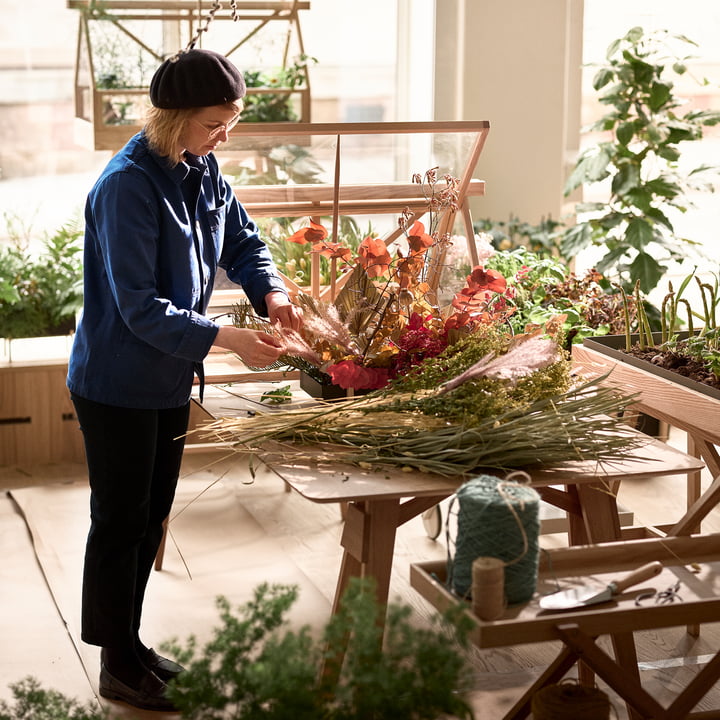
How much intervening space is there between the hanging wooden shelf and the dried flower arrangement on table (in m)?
2.12

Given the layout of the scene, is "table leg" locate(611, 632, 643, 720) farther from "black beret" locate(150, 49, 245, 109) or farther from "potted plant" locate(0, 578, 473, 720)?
"black beret" locate(150, 49, 245, 109)

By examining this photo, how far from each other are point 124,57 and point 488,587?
11.6ft

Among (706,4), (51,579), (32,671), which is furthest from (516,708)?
(706,4)

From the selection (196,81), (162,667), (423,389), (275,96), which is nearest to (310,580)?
(162,667)

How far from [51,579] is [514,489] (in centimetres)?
225

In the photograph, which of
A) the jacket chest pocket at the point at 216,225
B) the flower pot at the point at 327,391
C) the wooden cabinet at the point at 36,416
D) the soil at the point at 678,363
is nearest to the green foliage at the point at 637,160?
the soil at the point at 678,363

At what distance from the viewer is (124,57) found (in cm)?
463

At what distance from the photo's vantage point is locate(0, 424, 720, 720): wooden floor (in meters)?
2.92

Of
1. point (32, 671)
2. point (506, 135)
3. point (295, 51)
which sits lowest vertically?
point (32, 671)

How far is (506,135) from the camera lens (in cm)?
544

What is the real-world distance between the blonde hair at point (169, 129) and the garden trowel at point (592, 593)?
127 cm

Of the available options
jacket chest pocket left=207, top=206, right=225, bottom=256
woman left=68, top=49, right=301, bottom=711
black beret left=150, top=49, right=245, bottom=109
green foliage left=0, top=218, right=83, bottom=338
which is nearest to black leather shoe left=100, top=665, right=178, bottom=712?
woman left=68, top=49, right=301, bottom=711

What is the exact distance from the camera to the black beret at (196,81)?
2.35 m

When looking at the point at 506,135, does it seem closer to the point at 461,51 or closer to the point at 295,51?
the point at 461,51
